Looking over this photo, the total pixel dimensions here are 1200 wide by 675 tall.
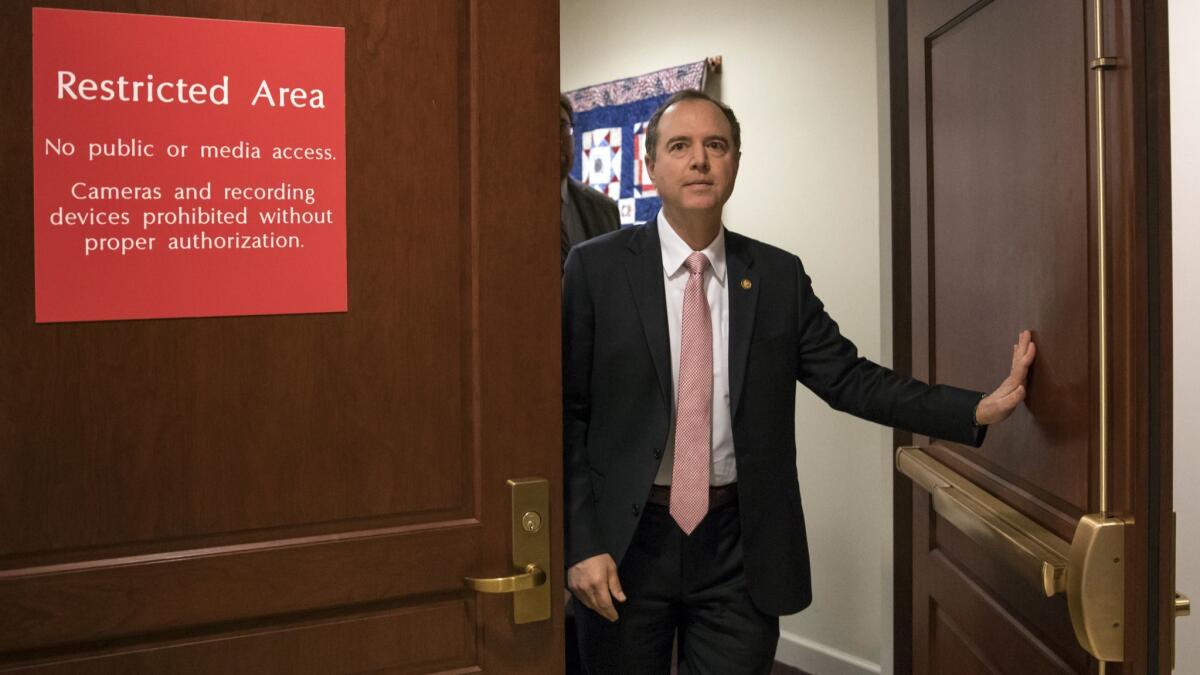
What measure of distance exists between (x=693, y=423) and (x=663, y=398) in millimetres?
74

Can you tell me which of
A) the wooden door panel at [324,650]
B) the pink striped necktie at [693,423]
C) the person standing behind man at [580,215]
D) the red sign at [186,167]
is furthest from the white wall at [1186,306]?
the red sign at [186,167]

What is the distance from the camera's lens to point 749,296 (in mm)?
1972

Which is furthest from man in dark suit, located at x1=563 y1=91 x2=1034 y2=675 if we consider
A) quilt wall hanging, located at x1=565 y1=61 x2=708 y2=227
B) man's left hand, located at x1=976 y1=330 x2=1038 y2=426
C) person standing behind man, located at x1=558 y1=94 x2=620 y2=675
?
quilt wall hanging, located at x1=565 y1=61 x2=708 y2=227

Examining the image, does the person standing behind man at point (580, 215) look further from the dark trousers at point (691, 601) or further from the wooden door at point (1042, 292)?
the wooden door at point (1042, 292)

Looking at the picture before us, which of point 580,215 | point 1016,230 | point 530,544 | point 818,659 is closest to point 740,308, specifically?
point 1016,230

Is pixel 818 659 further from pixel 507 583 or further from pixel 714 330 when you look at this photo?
pixel 507 583

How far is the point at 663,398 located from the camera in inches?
75.5

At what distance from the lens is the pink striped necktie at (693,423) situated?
193 centimetres

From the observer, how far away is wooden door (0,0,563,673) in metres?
1.27

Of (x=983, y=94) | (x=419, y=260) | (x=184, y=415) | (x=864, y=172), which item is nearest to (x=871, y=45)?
(x=864, y=172)

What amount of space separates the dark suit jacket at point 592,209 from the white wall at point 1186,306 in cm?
143

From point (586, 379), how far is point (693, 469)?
254 millimetres

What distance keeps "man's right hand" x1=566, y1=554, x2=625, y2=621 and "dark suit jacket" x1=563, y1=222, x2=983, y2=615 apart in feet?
0.18

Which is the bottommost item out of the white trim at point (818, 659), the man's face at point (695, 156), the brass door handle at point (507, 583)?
the white trim at point (818, 659)
